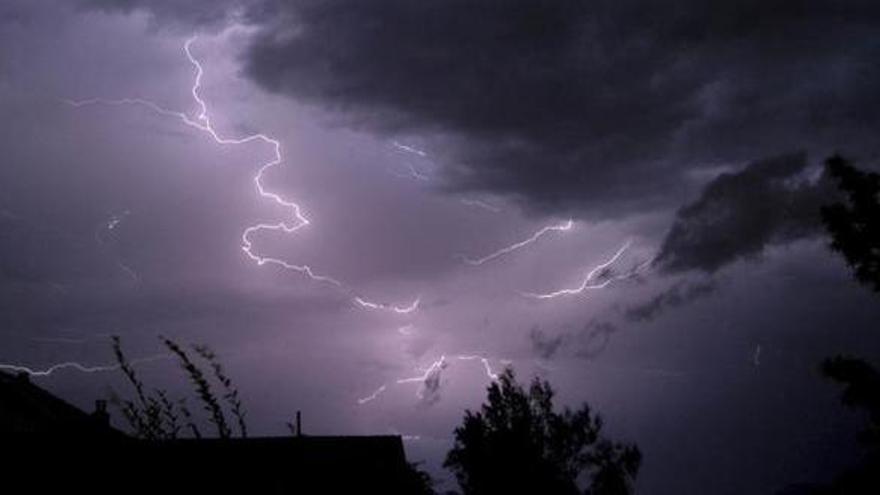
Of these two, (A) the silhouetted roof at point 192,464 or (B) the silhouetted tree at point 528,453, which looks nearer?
(A) the silhouetted roof at point 192,464

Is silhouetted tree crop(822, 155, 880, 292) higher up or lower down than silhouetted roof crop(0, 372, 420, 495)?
higher up

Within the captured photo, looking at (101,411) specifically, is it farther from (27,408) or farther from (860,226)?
(860,226)

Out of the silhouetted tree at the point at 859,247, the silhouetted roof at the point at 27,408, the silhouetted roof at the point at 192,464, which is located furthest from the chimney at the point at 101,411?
the silhouetted tree at the point at 859,247

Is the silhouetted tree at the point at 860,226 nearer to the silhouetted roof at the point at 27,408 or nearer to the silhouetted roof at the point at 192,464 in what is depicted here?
the silhouetted roof at the point at 192,464

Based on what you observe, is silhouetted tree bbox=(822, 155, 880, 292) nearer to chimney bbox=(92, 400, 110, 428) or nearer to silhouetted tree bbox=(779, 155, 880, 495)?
silhouetted tree bbox=(779, 155, 880, 495)

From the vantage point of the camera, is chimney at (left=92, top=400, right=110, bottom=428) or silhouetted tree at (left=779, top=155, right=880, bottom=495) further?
chimney at (left=92, top=400, right=110, bottom=428)

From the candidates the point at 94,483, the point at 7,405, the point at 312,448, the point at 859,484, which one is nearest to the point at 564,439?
the point at 859,484

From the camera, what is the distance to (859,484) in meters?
31.3

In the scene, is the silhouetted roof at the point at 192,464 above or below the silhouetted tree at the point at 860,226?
below

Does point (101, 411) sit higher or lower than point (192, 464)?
higher

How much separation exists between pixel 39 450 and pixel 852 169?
16.3 meters

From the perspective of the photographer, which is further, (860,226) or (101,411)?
(101,411)

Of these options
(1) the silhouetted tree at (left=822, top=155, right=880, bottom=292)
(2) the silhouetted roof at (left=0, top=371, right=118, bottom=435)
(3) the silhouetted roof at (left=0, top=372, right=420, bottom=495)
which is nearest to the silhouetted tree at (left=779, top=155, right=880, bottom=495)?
(1) the silhouetted tree at (left=822, top=155, right=880, bottom=292)

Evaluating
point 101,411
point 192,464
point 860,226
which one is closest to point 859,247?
point 860,226
